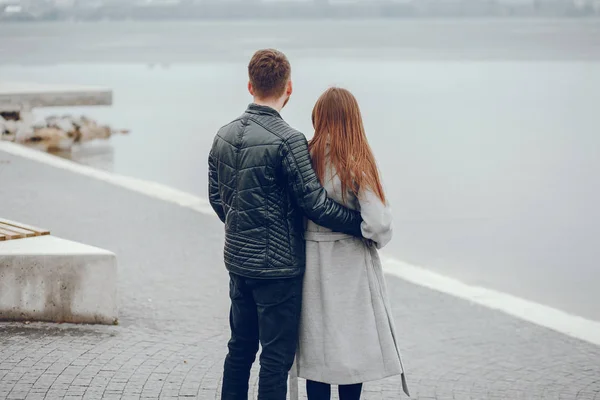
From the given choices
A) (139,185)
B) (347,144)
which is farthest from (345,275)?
(139,185)

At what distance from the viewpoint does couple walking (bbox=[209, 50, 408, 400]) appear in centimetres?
472

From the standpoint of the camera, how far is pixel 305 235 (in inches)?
193

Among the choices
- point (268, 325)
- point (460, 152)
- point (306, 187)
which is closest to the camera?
point (306, 187)

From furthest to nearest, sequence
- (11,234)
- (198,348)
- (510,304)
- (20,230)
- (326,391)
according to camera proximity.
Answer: (510,304)
(20,230)
(11,234)
(198,348)
(326,391)

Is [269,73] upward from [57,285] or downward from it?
upward

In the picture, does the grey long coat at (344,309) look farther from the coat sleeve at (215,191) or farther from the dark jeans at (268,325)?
the coat sleeve at (215,191)

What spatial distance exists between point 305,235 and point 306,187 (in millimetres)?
309

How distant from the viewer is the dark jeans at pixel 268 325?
4.80 metres

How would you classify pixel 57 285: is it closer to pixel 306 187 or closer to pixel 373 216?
pixel 306 187

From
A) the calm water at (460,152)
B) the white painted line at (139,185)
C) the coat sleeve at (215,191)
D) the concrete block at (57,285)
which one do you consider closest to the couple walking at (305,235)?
the coat sleeve at (215,191)

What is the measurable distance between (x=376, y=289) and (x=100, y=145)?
18597mm

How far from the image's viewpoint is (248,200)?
15.6 ft

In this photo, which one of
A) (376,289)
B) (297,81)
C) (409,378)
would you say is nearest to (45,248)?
(409,378)

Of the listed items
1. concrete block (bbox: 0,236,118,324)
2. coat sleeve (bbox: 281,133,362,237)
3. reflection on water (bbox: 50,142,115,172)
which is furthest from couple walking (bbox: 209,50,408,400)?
reflection on water (bbox: 50,142,115,172)
